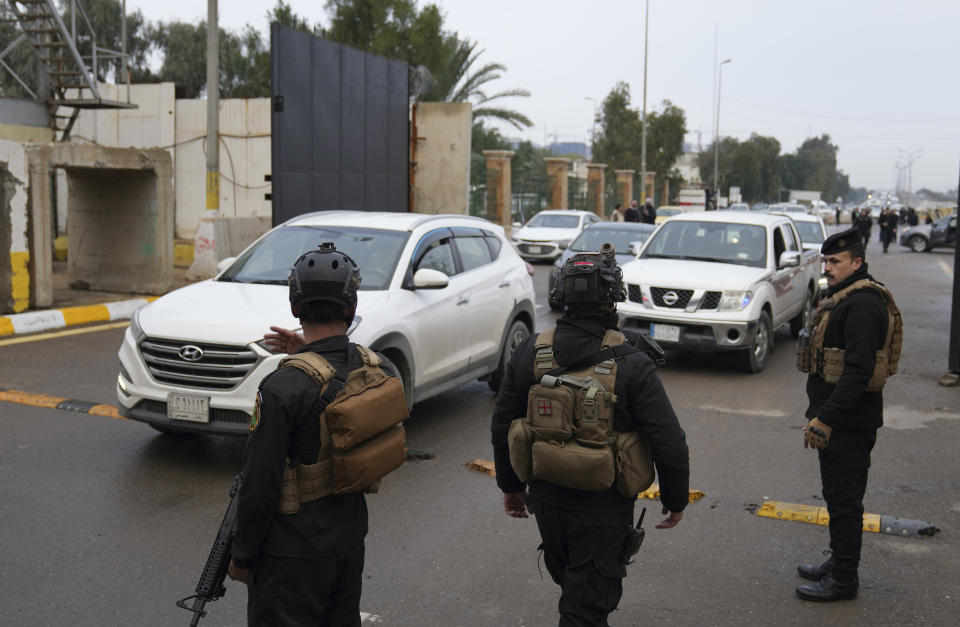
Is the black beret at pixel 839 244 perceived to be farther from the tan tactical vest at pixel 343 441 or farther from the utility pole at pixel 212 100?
the utility pole at pixel 212 100

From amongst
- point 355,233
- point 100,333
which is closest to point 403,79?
point 100,333

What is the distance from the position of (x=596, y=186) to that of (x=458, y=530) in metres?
40.5

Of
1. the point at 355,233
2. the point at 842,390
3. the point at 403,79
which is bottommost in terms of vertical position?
the point at 842,390

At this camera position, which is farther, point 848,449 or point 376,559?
point 376,559

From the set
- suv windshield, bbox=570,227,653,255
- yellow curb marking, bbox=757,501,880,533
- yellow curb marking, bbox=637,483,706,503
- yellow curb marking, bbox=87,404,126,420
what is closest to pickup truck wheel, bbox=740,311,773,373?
yellow curb marking, bbox=637,483,706,503

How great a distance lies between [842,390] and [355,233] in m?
4.49

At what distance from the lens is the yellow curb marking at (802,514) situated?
5.61 m

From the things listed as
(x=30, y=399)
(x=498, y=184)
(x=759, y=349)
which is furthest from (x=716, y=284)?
(x=498, y=184)

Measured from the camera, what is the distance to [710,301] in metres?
10.2

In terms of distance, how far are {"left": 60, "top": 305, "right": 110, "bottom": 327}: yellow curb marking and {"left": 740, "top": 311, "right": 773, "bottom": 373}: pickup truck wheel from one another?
817 cm

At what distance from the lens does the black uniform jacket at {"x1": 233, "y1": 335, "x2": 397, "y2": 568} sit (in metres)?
2.73

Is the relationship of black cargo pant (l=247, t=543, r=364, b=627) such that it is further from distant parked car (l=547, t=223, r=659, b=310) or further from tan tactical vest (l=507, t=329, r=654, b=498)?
distant parked car (l=547, t=223, r=659, b=310)

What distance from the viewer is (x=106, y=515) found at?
5.49 m

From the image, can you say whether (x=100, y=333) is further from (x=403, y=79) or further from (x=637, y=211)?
(x=637, y=211)
